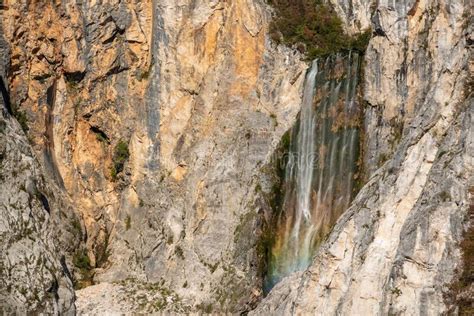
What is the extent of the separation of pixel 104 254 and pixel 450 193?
1562 cm

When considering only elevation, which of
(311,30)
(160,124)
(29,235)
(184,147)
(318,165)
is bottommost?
(29,235)

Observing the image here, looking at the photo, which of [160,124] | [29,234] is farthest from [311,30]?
[29,234]

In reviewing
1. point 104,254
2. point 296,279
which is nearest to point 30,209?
point 104,254

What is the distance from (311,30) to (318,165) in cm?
562

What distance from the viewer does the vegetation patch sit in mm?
36531

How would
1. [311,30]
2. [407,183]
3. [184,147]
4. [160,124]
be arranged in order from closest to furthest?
[407,183] < [311,30] < [184,147] < [160,124]

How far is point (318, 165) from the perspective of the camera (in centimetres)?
A: 3472

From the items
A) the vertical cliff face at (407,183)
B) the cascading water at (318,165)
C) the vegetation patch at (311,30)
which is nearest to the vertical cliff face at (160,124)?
the vegetation patch at (311,30)

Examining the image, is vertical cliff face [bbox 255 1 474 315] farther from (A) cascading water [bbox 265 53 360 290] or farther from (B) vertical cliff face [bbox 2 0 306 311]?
(B) vertical cliff face [bbox 2 0 306 311]

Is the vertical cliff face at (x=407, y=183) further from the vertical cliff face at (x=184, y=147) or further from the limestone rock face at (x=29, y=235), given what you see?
the limestone rock face at (x=29, y=235)

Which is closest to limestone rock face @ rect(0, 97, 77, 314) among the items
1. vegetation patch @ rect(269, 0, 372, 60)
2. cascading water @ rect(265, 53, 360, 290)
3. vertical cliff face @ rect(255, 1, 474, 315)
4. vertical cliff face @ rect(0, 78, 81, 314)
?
vertical cliff face @ rect(0, 78, 81, 314)

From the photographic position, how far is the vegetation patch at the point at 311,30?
120ft

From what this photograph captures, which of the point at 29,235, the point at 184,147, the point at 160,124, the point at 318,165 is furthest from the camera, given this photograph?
the point at 160,124

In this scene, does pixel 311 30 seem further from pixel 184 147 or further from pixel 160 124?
pixel 160 124
